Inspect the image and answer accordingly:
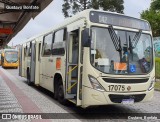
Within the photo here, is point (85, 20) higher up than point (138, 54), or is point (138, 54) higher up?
point (85, 20)

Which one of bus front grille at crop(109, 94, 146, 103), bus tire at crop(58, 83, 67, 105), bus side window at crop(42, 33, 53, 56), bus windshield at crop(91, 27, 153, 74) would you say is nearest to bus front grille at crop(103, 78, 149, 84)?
bus windshield at crop(91, 27, 153, 74)

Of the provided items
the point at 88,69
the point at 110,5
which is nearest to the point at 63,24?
the point at 88,69

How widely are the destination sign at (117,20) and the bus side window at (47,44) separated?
12.4 ft

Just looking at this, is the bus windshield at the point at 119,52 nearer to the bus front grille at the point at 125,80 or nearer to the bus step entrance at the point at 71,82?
the bus front grille at the point at 125,80

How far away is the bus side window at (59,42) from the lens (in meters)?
9.64

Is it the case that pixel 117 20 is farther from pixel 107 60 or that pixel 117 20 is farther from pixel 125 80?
pixel 125 80

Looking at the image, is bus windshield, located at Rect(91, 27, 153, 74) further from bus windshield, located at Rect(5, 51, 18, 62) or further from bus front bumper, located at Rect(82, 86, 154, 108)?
bus windshield, located at Rect(5, 51, 18, 62)

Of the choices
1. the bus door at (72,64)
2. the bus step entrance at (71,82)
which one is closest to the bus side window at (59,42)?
the bus door at (72,64)

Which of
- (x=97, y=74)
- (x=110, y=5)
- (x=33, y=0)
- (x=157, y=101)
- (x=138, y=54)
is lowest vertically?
(x=157, y=101)

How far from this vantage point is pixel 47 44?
1191 centimetres

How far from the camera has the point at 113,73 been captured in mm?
7586

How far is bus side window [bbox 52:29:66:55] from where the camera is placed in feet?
31.6

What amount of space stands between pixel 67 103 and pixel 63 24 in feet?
8.69

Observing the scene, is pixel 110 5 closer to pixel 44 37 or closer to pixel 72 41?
pixel 44 37
